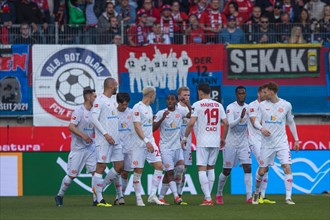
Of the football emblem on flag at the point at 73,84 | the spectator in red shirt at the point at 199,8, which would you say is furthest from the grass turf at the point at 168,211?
the spectator in red shirt at the point at 199,8

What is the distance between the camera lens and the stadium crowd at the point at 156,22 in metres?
26.4

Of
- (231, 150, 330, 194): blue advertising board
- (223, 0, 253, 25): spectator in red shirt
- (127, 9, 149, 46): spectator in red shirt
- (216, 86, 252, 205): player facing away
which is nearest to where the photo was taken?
(216, 86, 252, 205): player facing away

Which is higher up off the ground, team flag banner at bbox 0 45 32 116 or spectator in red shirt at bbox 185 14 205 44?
spectator in red shirt at bbox 185 14 205 44

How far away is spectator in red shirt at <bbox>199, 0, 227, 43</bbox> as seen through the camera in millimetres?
26894

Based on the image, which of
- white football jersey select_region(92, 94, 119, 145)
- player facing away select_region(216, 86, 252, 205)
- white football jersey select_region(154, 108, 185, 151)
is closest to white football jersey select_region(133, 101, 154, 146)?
white football jersey select_region(92, 94, 119, 145)

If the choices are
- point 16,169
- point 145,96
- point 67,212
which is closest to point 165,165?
point 145,96

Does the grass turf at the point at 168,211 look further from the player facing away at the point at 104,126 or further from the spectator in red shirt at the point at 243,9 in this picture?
the spectator in red shirt at the point at 243,9

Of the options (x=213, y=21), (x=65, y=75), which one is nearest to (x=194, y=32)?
(x=213, y=21)

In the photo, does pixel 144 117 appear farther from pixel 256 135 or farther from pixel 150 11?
pixel 150 11

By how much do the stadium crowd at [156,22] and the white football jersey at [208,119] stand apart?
786 cm

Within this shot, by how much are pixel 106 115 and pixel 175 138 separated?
1680 millimetres

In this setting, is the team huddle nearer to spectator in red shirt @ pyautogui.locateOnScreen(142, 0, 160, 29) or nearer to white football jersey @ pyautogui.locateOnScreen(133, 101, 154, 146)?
white football jersey @ pyautogui.locateOnScreen(133, 101, 154, 146)

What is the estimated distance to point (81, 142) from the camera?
20.3 m

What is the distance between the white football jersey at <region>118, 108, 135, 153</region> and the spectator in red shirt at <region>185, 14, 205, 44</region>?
22.3 ft
